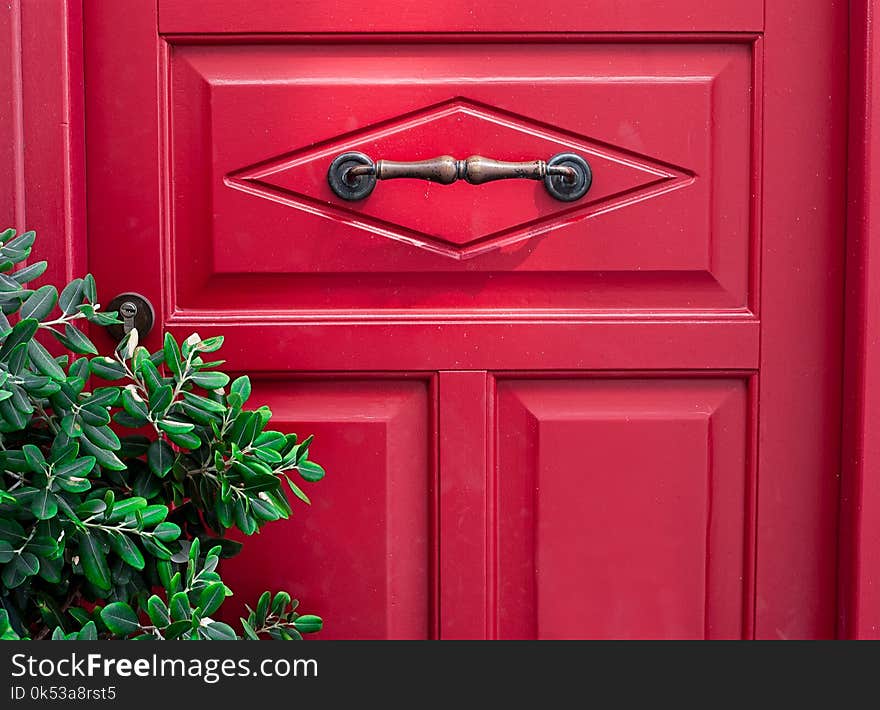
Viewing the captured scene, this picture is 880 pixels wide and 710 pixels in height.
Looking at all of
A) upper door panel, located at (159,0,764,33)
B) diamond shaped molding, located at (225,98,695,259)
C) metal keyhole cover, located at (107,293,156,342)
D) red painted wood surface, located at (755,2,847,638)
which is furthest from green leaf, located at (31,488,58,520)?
red painted wood surface, located at (755,2,847,638)

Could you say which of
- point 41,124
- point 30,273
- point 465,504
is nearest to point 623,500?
point 465,504

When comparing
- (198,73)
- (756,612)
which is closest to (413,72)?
(198,73)

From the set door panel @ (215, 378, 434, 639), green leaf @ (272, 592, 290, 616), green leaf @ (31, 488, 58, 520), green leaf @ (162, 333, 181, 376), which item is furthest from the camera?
door panel @ (215, 378, 434, 639)

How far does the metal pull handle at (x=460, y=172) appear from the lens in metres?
1.05

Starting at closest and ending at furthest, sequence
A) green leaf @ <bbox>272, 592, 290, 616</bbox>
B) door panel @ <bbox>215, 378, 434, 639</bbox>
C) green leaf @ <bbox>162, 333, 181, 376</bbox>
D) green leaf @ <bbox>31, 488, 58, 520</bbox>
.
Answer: green leaf @ <bbox>31, 488, 58, 520</bbox>, green leaf @ <bbox>162, 333, 181, 376</bbox>, green leaf @ <bbox>272, 592, 290, 616</bbox>, door panel @ <bbox>215, 378, 434, 639</bbox>

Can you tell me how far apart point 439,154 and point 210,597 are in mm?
607

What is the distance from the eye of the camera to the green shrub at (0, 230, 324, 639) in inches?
32.0

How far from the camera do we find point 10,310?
86cm

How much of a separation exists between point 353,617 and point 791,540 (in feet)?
1.95

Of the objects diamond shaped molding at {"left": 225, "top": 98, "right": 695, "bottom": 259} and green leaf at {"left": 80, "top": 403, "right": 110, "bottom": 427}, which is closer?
green leaf at {"left": 80, "top": 403, "right": 110, "bottom": 427}

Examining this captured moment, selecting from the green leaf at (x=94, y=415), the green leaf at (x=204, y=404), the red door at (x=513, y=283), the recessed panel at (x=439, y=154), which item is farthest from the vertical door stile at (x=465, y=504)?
the green leaf at (x=94, y=415)

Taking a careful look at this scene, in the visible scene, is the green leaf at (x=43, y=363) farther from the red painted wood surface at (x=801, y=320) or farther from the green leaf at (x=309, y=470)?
the red painted wood surface at (x=801, y=320)

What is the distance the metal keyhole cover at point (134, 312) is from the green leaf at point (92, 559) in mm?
342

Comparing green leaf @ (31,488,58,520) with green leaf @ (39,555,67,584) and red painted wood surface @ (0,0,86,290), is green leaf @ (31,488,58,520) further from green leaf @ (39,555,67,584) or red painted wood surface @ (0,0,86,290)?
red painted wood surface @ (0,0,86,290)
